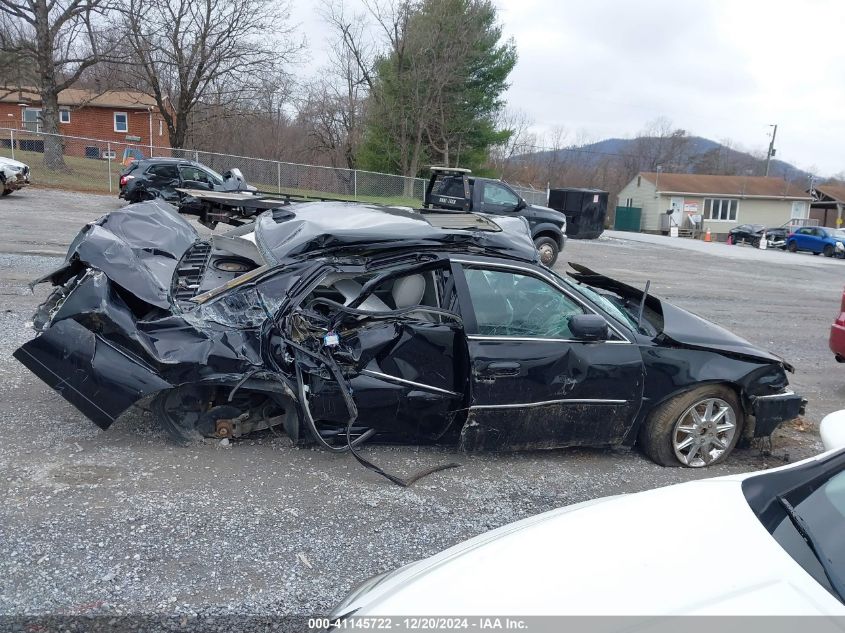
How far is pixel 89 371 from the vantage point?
3949 millimetres

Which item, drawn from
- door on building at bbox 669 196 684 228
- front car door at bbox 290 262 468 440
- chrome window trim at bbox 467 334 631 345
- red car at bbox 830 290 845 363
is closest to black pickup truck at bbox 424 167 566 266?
red car at bbox 830 290 845 363

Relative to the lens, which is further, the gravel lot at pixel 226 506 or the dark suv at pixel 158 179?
the dark suv at pixel 158 179

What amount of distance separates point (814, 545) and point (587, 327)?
7.70ft

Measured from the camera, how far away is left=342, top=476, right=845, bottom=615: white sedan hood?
1840mm

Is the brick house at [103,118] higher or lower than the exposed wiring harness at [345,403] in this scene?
higher

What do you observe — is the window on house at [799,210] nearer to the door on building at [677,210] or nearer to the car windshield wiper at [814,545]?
the door on building at [677,210]

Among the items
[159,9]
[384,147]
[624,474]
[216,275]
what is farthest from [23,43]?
[624,474]

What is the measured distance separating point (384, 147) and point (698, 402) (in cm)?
3486

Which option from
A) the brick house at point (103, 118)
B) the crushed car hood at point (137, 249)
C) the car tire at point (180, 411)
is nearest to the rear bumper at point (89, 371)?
the car tire at point (180, 411)

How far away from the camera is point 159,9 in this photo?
30.9 metres

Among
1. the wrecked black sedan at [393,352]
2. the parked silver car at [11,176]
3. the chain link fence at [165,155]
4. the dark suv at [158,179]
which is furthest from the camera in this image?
the chain link fence at [165,155]

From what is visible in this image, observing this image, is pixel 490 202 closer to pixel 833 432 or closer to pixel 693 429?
pixel 693 429

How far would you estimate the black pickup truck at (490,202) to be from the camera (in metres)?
15.2

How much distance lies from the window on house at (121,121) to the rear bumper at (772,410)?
50890 millimetres
